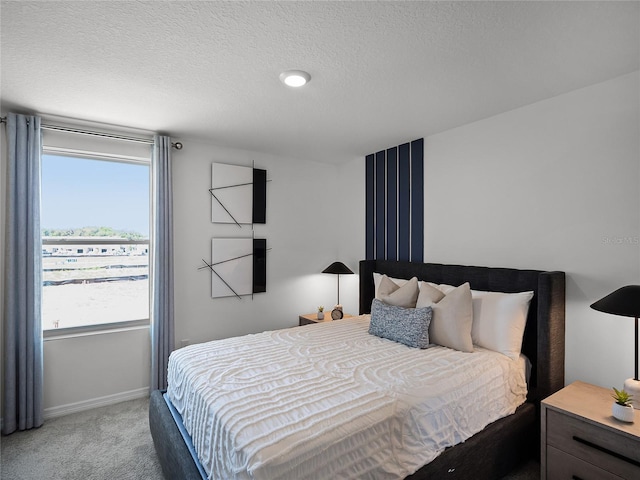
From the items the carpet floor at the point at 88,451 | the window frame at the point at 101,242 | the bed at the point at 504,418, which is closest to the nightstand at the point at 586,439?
the bed at the point at 504,418

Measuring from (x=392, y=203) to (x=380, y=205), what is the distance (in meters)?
0.19

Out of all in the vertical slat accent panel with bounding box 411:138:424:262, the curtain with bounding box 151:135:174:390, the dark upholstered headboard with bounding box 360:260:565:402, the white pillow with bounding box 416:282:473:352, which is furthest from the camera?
the vertical slat accent panel with bounding box 411:138:424:262

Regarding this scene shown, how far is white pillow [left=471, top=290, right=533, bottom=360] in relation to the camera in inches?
93.8

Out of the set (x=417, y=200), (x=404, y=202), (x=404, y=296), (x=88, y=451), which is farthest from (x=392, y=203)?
(x=88, y=451)

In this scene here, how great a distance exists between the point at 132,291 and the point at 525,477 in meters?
3.58

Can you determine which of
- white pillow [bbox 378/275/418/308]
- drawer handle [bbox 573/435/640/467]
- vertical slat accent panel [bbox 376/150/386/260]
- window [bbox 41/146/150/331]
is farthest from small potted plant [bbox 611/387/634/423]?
window [bbox 41/146/150/331]

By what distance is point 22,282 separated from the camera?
2662 millimetres

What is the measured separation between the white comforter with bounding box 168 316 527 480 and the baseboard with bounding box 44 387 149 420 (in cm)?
131

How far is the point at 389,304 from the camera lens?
301 centimetres

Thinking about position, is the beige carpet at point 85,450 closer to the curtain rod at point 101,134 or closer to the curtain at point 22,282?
the curtain at point 22,282

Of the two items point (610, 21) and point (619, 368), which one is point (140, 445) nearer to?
point (619, 368)

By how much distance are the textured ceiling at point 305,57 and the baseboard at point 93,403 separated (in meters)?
2.54

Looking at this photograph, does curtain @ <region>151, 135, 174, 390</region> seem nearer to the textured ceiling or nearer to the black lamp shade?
the textured ceiling

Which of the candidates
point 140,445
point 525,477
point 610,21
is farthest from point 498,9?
point 140,445
